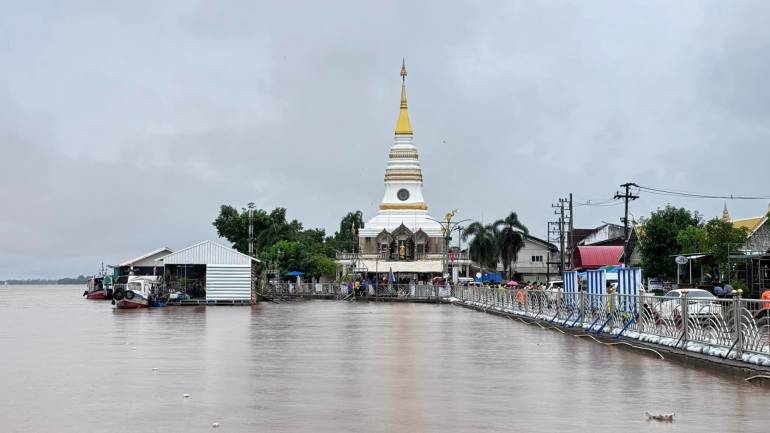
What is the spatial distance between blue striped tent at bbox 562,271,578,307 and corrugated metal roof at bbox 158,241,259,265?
2172cm

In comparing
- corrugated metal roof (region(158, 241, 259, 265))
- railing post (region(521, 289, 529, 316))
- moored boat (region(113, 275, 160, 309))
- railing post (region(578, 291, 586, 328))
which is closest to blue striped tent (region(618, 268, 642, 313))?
railing post (region(578, 291, 586, 328))

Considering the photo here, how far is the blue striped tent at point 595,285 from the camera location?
3120cm

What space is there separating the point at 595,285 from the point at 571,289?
214 inches

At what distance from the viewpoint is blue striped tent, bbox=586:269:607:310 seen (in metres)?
31.2

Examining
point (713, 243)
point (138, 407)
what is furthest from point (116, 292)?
point (138, 407)

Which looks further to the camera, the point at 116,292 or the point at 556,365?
the point at 116,292

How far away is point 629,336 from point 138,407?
1569 centimetres

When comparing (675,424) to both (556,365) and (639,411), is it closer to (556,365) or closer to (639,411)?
(639,411)

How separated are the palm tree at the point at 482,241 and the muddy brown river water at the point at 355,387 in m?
65.5

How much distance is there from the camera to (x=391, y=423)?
1166 centimetres

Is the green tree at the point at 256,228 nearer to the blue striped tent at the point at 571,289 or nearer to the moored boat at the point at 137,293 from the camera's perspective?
the moored boat at the point at 137,293

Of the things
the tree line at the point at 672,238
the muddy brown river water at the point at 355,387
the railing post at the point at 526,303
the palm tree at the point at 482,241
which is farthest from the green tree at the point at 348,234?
the muddy brown river water at the point at 355,387

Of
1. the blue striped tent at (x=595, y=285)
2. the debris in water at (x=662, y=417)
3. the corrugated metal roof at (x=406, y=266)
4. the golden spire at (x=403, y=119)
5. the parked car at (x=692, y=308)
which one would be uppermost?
the golden spire at (x=403, y=119)

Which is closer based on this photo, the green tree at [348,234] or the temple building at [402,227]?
the temple building at [402,227]
